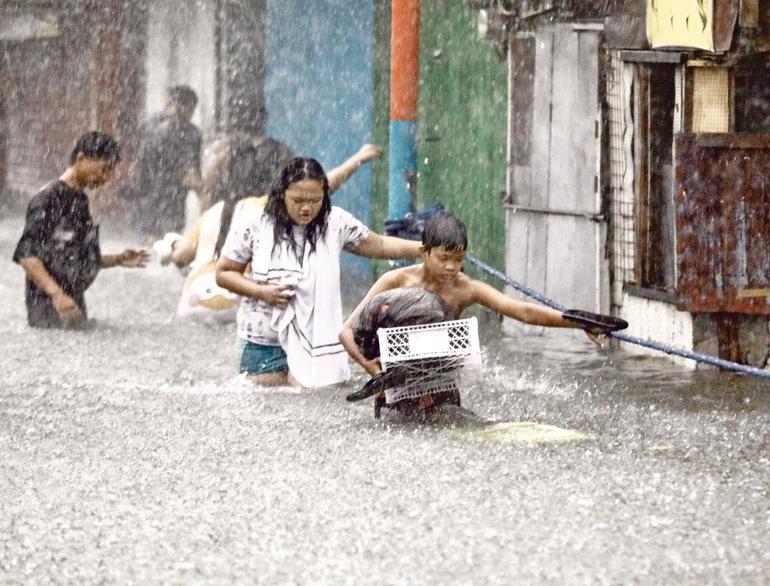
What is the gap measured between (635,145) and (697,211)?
0.99 meters

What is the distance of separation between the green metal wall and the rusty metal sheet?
3167 mm

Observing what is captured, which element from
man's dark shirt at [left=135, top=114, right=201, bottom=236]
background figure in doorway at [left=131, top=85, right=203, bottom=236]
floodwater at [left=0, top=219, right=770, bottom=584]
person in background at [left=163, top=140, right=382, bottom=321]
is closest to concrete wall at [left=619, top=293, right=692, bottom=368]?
floodwater at [left=0, top=219, right=770, bottom=584]

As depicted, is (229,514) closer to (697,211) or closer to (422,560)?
(422,560)

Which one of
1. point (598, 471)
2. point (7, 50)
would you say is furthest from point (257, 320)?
point (7, 50)

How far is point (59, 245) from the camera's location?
39.3 ft

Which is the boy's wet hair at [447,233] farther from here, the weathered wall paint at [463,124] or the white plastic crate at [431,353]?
the weathered wall paint at [463,124]

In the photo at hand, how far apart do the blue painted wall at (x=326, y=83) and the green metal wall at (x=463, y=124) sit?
0.50 meters

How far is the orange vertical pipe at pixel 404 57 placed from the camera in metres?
10.7

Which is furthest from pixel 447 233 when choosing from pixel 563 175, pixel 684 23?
pixel 563 175

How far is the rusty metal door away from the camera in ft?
36.7

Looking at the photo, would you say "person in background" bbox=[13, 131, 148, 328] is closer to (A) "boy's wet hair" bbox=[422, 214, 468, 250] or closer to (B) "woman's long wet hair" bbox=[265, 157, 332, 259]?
(B) "woman's long wet hair" bbox=[265, 157, 332, 259]

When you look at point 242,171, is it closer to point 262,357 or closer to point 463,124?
point 463,124

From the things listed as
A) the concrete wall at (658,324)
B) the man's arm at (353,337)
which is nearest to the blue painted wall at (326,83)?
the concrete wall at (658,324)

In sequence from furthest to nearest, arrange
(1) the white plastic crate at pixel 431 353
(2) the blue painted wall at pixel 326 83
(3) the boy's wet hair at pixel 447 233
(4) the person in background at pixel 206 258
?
(2) the blue painted wall at pixel 326 83
(4) the person in background at pixel 206 258
(3) the boy's wet hair at pixel 447 233
(1) the white plastic crate at pixel 431 353
